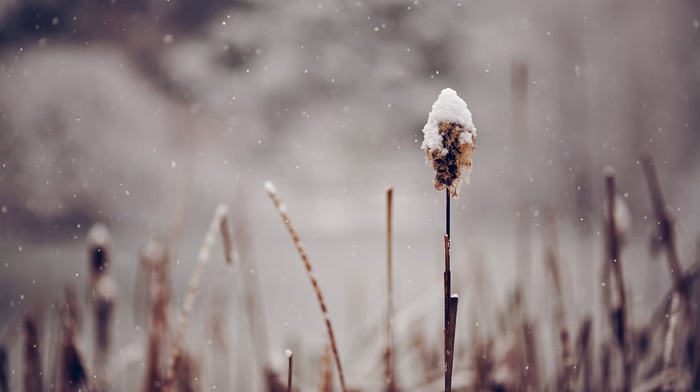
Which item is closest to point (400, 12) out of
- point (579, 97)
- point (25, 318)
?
point (25, 318)

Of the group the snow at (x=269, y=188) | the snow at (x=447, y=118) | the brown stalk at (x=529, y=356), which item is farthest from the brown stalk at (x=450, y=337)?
the brown stalk at (x=529, y=356)

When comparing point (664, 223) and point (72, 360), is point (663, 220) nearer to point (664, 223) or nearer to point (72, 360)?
point (664, 223)

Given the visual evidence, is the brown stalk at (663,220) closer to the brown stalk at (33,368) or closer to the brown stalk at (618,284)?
the brown stalk at (618,284)

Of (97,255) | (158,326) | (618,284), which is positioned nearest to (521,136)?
(618,284)

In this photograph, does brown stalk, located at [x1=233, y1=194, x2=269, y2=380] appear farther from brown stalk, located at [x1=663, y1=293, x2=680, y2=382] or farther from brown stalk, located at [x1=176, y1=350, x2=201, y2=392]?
brown stalk, located at [x1=663, y1=293, x2=680, y2=382]

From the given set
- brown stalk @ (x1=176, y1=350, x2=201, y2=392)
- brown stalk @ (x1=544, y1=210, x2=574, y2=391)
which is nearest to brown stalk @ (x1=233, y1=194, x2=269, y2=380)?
brown stalk @ (x1=176, y1=350, x2=201, y2=392)
